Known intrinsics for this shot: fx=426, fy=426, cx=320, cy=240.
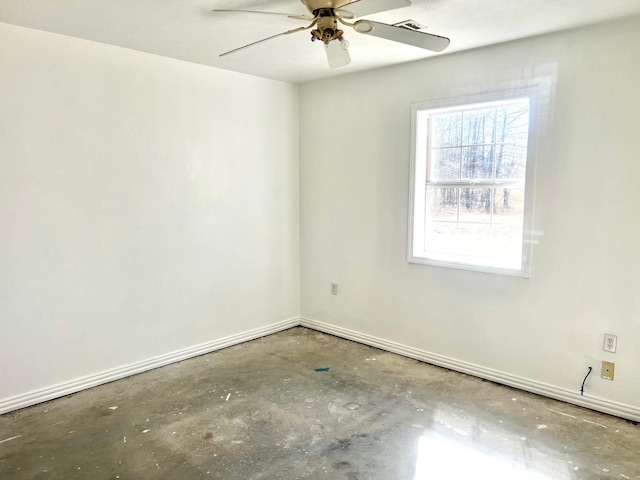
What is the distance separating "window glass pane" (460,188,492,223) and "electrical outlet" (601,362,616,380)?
3.96 feet

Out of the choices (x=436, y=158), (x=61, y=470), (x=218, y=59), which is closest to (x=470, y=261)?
(x=436, y=158)

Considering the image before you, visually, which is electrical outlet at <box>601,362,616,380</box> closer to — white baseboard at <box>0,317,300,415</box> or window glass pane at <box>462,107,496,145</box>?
window glass pane at <box>462,107,496,145</box>

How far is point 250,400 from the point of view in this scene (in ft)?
9.48

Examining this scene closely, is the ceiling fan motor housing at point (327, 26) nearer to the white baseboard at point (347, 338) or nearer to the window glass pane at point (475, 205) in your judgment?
the window glass pane at point (475, 205)

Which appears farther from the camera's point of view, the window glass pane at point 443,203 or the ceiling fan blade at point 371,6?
the window glass pane at point 443,203

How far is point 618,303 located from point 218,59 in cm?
328

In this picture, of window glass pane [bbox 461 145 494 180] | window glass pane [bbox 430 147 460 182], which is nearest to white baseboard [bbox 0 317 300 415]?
window glass pane [bbox 430 147 460 182]

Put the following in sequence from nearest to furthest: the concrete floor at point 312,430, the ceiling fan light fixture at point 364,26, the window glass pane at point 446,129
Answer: the ceiling fan light fixture at point 364,26
the concrete floor at point 312,430
the window glass pane at point 446,129

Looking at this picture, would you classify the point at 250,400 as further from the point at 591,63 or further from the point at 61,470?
the point at 591,63

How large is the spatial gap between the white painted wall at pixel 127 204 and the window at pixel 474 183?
143 cm

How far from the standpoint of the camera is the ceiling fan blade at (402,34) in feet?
6.74

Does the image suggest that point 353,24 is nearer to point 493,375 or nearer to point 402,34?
point 402,34

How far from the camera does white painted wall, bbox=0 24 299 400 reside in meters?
2.74

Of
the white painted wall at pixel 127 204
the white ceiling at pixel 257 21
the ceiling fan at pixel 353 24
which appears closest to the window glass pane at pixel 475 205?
Answer: the white ceiling at pixel 257 21
